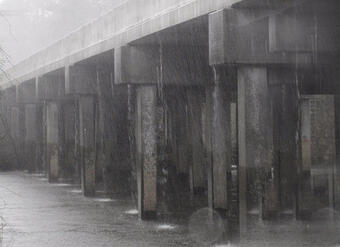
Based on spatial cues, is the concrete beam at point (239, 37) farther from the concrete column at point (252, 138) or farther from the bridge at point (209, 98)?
the concrete column at point (252, 138)

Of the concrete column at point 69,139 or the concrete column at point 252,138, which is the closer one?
the concrete column at point 252,138

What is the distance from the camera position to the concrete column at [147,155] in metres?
17.2

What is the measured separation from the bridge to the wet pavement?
72 centimetres

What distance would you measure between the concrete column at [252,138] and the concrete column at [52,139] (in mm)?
17339

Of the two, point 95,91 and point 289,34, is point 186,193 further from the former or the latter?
point 289,34

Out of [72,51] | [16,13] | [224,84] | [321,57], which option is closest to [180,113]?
[72,51]

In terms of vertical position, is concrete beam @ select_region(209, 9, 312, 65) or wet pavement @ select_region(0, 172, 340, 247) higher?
concrete beam @ select_region(209, 9, 312, 65)

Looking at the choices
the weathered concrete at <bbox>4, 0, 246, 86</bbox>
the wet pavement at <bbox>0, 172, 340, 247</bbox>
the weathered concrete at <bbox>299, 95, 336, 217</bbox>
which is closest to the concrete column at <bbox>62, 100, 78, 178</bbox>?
the weathered concrete at <bbox>4, 0, 246, 86</bbox>

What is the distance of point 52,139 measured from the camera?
96.3ft

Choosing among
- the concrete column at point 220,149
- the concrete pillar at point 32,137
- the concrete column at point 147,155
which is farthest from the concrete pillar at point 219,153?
the concrete pillar at point 32,137

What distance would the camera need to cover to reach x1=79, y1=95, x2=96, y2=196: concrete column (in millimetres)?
23125

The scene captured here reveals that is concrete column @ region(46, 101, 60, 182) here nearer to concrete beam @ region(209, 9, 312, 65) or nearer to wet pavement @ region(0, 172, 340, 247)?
wet pavement @ region(0, 172, 340, 247)

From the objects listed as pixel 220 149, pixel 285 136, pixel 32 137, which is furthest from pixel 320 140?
pixel 32 137

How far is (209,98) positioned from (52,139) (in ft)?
38.7
